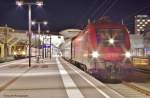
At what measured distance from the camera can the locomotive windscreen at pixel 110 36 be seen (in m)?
27.0

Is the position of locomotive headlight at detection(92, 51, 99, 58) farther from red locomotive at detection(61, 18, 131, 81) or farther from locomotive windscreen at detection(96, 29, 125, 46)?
locomotive windscreen at detection(96, 29, 125, 46)

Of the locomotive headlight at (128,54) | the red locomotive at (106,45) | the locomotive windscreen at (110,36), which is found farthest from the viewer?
the locomotive windscreen at (110,36)

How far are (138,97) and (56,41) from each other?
13835cm

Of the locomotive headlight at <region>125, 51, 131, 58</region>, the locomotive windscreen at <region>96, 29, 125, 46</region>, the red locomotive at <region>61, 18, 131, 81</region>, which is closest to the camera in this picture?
the red locomotive at <region>61, 18, 131, 81</region>

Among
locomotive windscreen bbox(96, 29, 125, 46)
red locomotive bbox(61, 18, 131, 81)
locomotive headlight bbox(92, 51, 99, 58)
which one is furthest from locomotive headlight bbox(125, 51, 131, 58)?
locomotive headlight bbox(92, 51, 99, 58)

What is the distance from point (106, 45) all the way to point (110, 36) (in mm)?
762

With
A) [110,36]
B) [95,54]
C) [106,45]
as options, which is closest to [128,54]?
[106,45]

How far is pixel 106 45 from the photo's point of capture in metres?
26.9

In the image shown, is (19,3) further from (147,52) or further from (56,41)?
(56,41)

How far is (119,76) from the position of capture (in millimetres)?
26891

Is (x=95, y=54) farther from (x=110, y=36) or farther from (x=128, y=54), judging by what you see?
(x=128, y=54)

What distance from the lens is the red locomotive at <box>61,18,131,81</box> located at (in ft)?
84.7

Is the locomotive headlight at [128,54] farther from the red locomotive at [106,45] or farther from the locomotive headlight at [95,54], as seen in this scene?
the locomotive headlight at [95,54]

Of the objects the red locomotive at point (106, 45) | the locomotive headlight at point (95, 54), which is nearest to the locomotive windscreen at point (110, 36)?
the red locomotive at point (106, 45)
